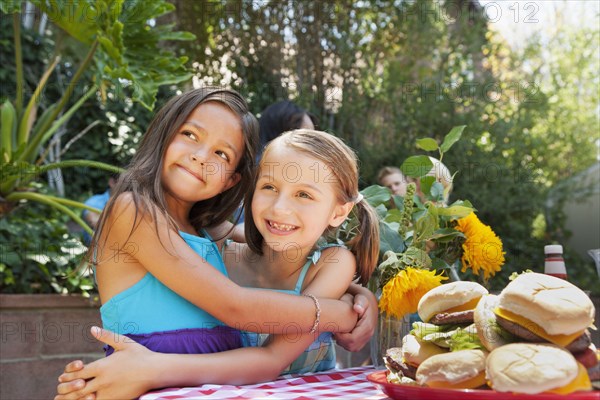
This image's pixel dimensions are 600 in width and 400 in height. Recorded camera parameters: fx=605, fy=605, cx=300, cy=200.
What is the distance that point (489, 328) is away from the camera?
0.78m

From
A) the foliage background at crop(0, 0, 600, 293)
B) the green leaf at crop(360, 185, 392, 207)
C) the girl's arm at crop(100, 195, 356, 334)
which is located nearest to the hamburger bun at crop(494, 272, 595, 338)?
the girl's arm at crop(100, 195, 356, 334)

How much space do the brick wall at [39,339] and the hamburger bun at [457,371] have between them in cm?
265

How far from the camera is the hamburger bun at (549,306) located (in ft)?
2.39

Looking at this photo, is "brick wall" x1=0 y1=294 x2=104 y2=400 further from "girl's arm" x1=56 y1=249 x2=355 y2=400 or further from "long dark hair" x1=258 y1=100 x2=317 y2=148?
"girl's arm" x1=56 y1=249 x2=355 y2=400

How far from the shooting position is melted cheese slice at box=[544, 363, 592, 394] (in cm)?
69

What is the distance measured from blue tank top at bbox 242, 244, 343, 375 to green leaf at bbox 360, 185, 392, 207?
0.54ft

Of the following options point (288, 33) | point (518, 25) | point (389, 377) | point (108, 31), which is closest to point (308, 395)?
point (389, 377)

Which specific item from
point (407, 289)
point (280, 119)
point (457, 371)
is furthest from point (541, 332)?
point (280, 119)

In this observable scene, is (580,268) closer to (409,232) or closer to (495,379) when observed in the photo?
(409,232)

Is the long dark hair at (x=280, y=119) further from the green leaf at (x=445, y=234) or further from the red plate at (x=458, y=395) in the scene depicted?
the red plate at (x=458, y=395)

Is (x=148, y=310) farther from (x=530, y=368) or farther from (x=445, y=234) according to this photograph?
(x=530, y=368)

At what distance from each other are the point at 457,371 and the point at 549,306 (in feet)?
0.45

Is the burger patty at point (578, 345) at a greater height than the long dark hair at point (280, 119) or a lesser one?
lesser

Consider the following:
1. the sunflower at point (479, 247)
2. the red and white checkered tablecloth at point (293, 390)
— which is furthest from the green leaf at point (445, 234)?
the red and white checkered tablecloth at point (293, 390)
